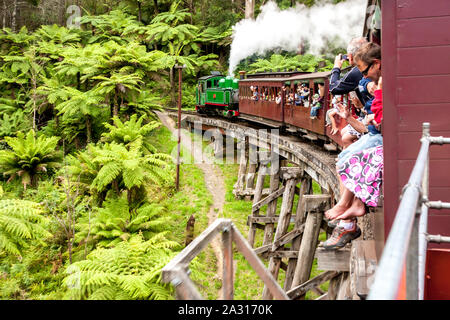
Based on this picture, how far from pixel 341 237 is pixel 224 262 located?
6.56 feet

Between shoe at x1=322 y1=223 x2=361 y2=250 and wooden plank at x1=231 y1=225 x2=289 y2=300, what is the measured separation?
1.78m

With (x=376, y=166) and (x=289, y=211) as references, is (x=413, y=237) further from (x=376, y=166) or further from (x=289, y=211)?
(x=289, y=211)

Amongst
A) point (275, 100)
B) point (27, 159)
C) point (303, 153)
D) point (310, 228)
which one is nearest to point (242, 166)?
point (275, 100)

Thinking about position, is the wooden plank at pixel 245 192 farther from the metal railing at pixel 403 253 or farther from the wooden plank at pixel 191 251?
the metal railing at pixel 403 253

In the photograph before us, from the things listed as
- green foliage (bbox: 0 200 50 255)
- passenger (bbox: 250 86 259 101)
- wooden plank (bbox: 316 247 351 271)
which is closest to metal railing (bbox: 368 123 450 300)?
wooden plank (bbox: 316 247 351 271)

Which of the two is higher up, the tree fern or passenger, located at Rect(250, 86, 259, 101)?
passenger, located at Rect(250, 86, 259, 101)

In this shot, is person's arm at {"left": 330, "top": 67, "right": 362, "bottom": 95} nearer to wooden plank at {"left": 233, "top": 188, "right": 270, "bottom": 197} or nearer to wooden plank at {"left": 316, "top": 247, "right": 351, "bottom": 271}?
wooden plank at {"left": 316, "top": 247, "right": 351, "bottom": 271}

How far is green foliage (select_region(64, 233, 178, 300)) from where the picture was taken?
7.20 metres

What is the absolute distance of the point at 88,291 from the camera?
739cm

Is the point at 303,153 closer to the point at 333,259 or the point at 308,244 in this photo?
the point at 308,244

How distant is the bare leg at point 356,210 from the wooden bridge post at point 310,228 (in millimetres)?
2918

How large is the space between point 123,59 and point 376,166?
14648 mm

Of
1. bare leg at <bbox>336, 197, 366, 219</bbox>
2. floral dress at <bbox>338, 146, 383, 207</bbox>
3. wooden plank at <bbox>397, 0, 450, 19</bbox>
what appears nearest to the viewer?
wooden plank at <bbox>397, 0, 450, 19</bbox>

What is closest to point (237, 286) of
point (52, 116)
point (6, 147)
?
point (6, 147)
